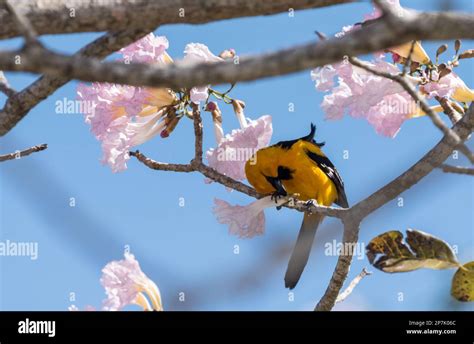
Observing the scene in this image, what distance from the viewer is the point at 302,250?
5070 mm

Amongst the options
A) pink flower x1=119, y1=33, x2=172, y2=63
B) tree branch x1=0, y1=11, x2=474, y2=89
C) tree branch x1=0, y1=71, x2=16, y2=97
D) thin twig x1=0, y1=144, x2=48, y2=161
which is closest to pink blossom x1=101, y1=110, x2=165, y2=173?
pink flower x1=119, y1=33, x2=172, y2=63

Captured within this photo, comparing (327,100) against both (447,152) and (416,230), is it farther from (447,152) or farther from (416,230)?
(416,230)

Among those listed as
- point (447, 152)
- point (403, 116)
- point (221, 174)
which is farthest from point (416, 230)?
point (221, 174)

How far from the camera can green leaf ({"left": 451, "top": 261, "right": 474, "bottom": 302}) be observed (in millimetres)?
2514

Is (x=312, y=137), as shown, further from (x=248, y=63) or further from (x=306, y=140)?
(x=248, y=63)

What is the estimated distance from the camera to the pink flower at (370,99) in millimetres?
3275

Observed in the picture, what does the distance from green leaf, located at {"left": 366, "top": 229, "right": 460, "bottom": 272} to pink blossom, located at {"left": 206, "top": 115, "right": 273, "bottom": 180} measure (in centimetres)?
123

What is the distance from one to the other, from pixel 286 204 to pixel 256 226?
1.15ft

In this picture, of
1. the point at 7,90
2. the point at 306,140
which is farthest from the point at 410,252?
the point at 306,140

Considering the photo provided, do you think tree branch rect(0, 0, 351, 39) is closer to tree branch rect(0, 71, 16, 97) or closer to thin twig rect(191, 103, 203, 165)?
tree branch rect(0, 71, 16, 97)

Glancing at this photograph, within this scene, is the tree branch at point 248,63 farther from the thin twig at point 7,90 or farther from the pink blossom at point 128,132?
the pink blossom at point 128,132

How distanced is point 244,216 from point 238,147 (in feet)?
1.26

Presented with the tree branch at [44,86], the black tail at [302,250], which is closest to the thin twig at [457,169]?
the tree branch at [44,86]

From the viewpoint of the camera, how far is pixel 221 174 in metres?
3.59
